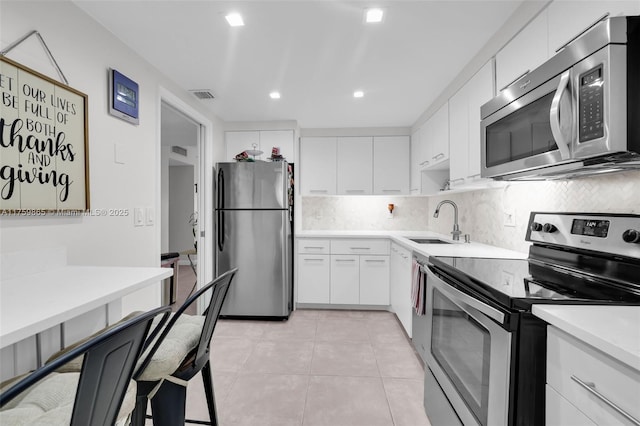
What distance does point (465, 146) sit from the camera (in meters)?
2.18

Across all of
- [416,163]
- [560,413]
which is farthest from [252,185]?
[560,413]

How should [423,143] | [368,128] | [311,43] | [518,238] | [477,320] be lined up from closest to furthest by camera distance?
[477,320], [311,43], [518,238], [423,143], [368,128]

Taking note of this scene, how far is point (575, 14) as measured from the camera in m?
1.20

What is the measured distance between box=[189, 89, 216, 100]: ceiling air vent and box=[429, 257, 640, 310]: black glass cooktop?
7.91 feet

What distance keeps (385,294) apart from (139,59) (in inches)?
124

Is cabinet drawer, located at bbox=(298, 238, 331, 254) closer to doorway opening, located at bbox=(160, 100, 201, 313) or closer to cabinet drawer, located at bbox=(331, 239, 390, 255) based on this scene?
cabinet drawer, located at bbox=(331, 239, 390, 255)

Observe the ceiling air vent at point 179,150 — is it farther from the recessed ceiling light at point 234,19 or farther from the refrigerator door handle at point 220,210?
the recessed ceiling light at point 234,19

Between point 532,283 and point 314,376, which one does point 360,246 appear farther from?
point 532,283

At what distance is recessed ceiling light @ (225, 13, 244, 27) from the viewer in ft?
5.42

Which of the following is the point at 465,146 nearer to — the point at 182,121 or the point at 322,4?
the point at 322,4

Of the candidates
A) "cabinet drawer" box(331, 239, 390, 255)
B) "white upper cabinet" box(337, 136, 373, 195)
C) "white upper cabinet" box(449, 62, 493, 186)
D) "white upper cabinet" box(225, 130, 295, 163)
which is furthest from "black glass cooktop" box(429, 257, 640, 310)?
"white upper cabinet" box(225, 130, 295, 163)

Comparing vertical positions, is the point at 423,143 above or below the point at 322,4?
below

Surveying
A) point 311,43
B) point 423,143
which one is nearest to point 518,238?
point 423,143

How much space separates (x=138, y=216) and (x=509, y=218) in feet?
8.57
